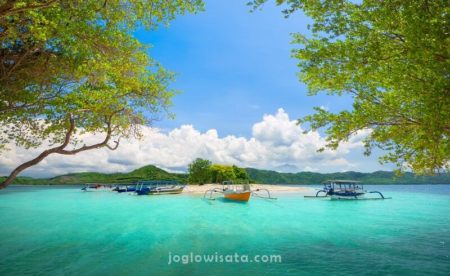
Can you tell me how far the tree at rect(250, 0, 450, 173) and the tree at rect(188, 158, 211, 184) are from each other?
321 ft

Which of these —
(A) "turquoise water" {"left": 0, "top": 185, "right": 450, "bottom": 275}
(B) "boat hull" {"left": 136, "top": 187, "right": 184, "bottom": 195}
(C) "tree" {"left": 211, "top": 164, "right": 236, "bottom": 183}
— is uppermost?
(C) "tree" {"left": 211, "top": 164, "right": 236, "bottom": 183}

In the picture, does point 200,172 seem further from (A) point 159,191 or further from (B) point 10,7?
(B) point 10,7

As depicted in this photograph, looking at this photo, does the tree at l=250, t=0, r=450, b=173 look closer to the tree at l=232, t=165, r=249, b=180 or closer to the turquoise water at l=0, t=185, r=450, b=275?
the turquoise water at l=0, t=185, r=450, b=275

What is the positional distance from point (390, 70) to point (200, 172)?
10327 cm

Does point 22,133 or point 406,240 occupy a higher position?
point 22,133

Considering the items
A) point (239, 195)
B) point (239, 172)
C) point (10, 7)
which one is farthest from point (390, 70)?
point (239, 172)

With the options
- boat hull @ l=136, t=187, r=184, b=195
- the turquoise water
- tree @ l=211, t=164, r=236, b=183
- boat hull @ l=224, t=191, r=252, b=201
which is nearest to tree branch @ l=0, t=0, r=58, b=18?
the turquoise water

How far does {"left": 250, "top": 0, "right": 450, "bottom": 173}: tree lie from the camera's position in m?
7.66

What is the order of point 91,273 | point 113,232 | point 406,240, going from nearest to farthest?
1. point 91,273
2. point 406,240
3. point 113,232

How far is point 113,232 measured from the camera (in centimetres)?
2209

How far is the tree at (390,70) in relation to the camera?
766 centimetres

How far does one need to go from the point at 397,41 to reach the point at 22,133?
16305mm

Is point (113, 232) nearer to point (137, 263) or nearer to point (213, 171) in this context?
point (137, 263)

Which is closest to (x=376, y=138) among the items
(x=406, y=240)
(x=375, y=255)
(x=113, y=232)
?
(x=375, y=255)
